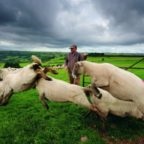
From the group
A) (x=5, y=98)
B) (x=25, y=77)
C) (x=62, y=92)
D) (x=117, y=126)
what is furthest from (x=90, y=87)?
(x=5, y=98)

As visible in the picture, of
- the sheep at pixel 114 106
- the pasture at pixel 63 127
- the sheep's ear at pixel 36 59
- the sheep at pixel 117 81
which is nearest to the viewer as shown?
the sheep at pixel 117 81

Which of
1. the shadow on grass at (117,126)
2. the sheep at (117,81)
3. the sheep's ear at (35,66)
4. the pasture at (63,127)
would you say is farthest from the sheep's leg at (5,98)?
the sheep at (117,81)

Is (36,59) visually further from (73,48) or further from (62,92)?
(73,48)

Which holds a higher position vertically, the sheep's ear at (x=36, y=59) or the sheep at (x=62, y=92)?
the sheep's ear at (x=36, y=59)

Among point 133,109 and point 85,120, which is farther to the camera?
point 85,120

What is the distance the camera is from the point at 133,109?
10.0 metres

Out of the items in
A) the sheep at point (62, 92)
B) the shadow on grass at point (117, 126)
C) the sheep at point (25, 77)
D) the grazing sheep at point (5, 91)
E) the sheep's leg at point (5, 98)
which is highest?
the sheep at point (25, 77)

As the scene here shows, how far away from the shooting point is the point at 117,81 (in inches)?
313

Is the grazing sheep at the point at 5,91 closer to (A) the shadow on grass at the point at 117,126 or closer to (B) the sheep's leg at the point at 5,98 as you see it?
(B) the sheep's leg at the point at 5,98

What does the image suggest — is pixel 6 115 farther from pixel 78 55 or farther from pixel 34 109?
pixel 78 55

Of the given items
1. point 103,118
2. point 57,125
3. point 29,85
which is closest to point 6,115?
point 57,125

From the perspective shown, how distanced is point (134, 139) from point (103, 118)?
1384 millimetres

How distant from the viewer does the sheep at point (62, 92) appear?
9062 mm

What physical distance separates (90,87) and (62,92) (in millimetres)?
975
